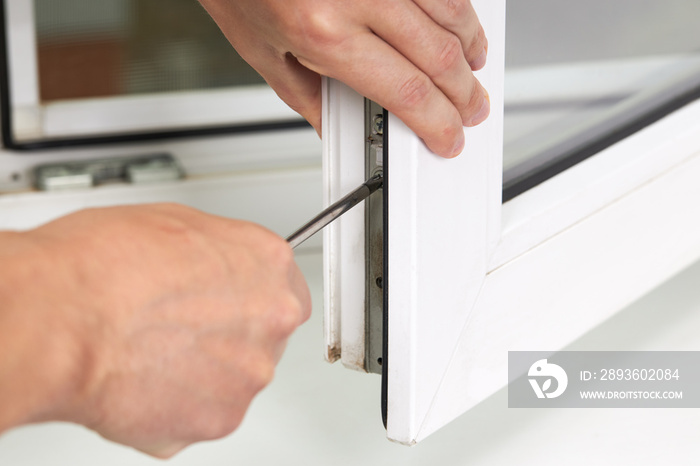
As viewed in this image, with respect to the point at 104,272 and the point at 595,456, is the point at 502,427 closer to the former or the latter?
the point at 595,456

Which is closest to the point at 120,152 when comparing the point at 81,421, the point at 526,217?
the point at 526,217

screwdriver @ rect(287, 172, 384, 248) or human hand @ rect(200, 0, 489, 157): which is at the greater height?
human hand @ rect(200, 0, 489, 157)

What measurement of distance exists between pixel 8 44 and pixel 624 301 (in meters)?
0.77

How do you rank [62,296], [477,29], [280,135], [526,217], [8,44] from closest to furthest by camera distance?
[62,296] < [477,29] < [526,217] < [8,44] < [280,135]

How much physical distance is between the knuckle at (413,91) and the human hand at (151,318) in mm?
109

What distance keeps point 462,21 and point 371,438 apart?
0.33 meters

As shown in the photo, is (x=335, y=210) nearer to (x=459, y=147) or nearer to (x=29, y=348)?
(x=459, y=147)

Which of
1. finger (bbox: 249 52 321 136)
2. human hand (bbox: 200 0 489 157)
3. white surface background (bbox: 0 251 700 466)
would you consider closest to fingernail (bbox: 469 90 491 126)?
human hand (bbox: 200 0 489 157)

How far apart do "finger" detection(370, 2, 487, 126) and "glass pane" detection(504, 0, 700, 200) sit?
11 centimetres

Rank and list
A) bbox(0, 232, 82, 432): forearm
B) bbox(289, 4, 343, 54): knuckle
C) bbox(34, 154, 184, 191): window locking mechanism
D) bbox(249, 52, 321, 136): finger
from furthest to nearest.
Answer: bbox(34, 154, 184, 191): window locking mechanism
bbox(249, 52, 321, 136): finger
bbox(289, 4, 343, 54): knuckle
bbox(0, 232, 82, 432): forearm

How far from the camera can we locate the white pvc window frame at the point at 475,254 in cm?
42

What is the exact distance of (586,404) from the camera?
1.96 feet

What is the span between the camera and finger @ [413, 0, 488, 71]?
38cm

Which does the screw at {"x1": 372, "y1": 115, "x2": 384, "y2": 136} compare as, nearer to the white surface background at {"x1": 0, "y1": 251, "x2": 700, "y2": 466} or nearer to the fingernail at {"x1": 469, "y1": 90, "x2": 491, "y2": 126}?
the fingernail at {"x1": 469, "y1": 90, "x2": 491, "y2": 126}
